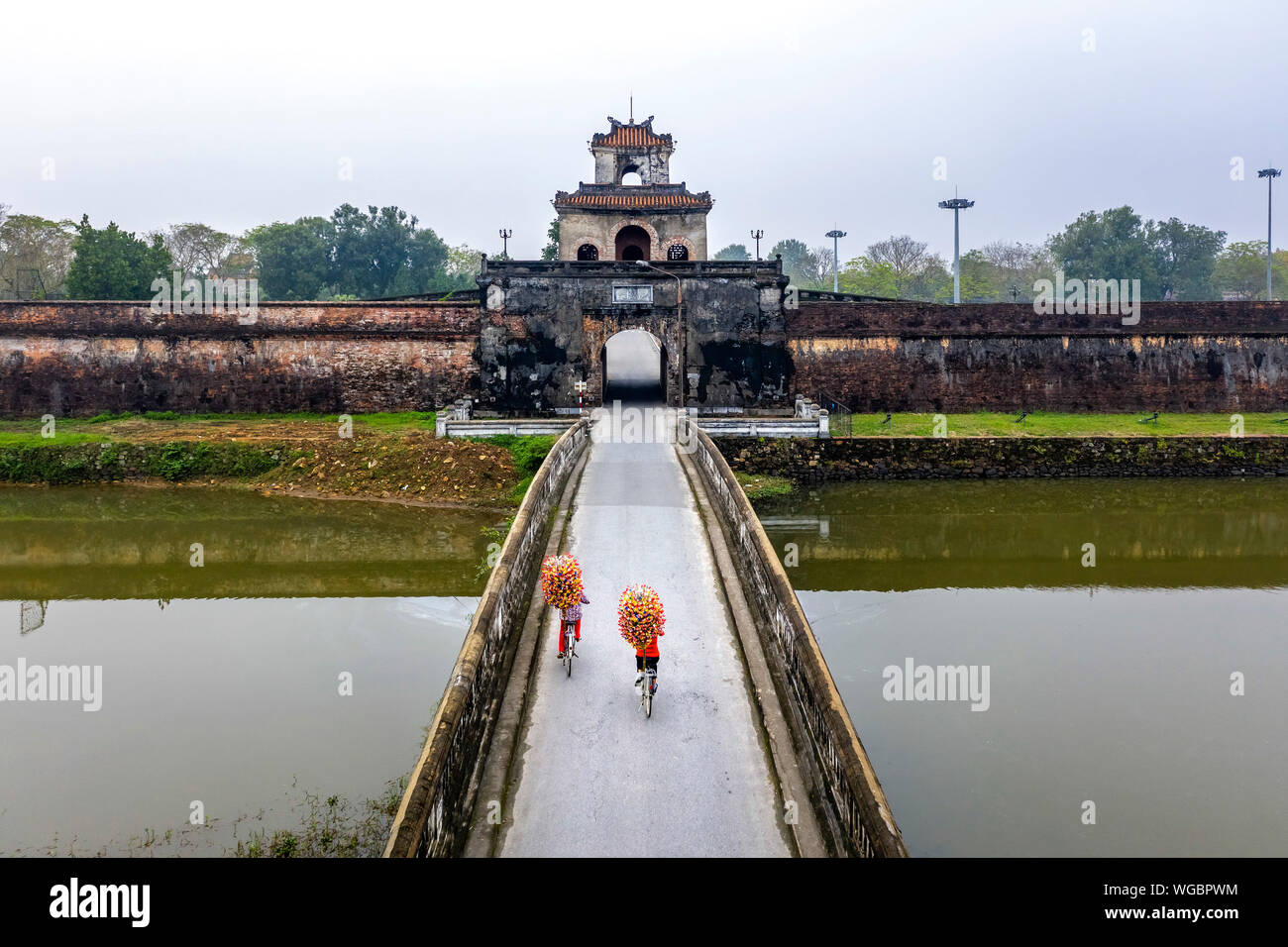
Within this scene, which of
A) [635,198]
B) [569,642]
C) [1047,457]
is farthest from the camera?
[635,198]

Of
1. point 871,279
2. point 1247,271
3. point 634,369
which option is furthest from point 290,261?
point 1247,271

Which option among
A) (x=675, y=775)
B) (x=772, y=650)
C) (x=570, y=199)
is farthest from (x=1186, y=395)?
(x=675, y=775)

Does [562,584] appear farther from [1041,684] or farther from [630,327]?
[630,327]

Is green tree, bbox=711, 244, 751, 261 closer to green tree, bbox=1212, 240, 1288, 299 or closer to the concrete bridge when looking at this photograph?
green tree, bbox=1212, 240, 1288, 299

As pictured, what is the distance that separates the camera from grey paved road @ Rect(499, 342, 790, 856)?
18.4 feet

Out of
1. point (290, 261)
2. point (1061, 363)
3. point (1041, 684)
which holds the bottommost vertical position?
point (1041, 684)

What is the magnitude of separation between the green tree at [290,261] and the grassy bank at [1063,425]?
3259 cm

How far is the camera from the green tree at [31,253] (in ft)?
130

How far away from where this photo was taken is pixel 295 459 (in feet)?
66.2

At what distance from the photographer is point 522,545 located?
31.9 feet

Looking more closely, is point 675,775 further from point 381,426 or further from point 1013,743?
point 381,426

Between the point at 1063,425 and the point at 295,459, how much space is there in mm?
18756

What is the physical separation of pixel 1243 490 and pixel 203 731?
20.7 metres

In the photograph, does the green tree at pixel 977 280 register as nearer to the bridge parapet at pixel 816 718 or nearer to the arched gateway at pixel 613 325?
the arched gateway at pixel 613 325
